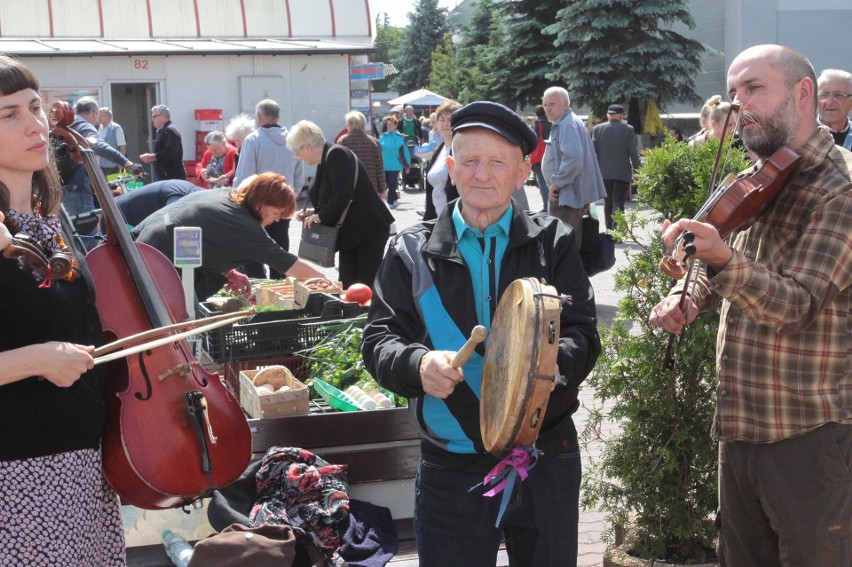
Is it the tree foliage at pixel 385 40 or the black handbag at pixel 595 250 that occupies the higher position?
the tree foliage at pixel 385 40

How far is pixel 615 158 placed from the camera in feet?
47.0

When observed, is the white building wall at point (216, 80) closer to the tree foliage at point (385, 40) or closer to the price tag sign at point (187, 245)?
the price tag sign at point (187, 245)

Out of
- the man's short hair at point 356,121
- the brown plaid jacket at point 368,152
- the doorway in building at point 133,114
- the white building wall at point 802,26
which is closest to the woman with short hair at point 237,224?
the brown plaid jacket at point 368,152

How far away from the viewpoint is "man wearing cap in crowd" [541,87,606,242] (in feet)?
32.5

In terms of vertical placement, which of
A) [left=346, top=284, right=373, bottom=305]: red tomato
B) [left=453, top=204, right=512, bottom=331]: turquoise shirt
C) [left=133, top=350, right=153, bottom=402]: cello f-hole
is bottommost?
[left=346, top=284, right=373, bottom=305]: red tomato

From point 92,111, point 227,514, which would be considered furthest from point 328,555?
point 92,111

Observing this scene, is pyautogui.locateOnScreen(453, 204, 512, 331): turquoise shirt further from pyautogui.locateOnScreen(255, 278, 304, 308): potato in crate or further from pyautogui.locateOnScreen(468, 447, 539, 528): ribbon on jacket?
pyautogui.locateOnScreen(255, 278, 304, 308): potato in crate

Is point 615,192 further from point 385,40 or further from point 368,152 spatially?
point 385,40

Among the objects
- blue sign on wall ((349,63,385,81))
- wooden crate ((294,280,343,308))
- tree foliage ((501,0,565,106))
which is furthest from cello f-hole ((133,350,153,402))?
tree foliage ((501,0,565,106))

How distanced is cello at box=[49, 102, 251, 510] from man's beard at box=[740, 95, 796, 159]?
6.25 ft

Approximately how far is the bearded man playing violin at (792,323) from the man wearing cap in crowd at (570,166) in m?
6.82

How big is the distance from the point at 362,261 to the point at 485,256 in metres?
5.39

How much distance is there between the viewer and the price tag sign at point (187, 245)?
5.07 meters

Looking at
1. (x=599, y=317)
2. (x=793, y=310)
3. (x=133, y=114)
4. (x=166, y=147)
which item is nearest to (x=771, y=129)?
(x=793, y=310)
